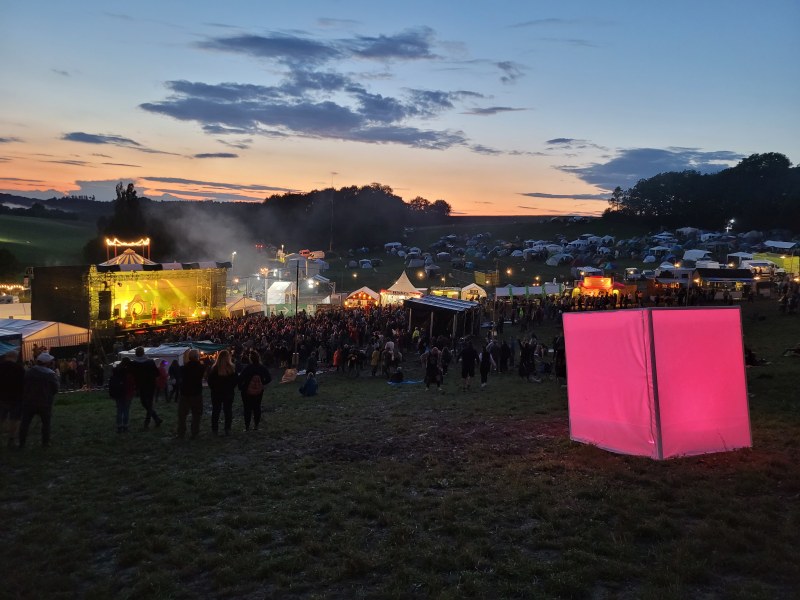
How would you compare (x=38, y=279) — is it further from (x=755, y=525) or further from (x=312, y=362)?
(x=755, y=525)

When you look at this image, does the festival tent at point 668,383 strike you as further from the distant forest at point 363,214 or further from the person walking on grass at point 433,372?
the distant forest at point 363,214

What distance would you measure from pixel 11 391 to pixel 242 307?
2890 centimetres

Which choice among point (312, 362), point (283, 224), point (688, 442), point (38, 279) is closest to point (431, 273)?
point (38, 279)

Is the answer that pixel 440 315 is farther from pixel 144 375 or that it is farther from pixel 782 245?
pixel 782 245

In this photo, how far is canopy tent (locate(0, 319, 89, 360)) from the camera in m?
21.1

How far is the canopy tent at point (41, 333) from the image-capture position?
21.1m

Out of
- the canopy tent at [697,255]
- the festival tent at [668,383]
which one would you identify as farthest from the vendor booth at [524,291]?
the festival tent at [668,383]

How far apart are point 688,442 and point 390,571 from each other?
4308 millimetres

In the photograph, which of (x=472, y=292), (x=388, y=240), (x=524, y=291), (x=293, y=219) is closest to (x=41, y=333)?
(x=472, y=292)

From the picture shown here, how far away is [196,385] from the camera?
7770mm

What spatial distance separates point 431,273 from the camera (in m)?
56.9

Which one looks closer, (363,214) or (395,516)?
Answer: (395,516)

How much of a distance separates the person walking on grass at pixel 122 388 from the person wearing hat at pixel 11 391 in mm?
1149

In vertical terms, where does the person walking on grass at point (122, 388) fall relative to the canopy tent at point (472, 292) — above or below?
below
